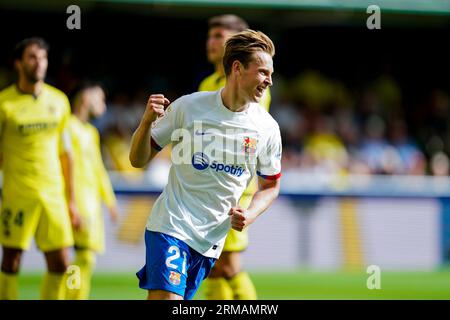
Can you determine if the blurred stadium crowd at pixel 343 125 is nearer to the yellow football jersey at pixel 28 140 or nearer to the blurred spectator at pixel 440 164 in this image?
the blurred spectator at pixel 440 164

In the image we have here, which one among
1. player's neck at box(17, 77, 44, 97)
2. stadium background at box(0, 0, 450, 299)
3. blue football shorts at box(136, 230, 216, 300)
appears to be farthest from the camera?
stadium background at box(0, 0, 450, 299)

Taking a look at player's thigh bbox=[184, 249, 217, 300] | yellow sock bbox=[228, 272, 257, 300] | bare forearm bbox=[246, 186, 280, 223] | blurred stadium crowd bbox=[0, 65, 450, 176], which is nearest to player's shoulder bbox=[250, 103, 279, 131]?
bare forearm bbox=[246, 186, 280, 223]

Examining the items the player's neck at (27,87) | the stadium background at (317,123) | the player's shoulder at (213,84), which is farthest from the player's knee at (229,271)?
the stadium background at (317,123)

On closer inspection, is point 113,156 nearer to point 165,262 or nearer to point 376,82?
point 376,82

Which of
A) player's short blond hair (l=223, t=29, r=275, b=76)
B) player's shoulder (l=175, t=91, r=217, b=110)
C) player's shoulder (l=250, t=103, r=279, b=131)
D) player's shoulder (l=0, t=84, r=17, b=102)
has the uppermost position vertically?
player's shoulder (l=0, t=84, r=17, b=102)

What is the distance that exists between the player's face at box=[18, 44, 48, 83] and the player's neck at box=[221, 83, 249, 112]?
2.77m

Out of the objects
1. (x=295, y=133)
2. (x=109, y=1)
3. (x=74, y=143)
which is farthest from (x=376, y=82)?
(x=74, y=143)

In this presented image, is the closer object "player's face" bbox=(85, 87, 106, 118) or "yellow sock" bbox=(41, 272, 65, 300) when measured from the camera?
"yellow sock" bbox=(41, 272, 65, 300)

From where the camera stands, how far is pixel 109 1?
58.2ft

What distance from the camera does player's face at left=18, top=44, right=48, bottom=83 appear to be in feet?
26.9

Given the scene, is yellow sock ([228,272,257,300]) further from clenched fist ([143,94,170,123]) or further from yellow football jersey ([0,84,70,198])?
clenched fist ([143,94,170,123])

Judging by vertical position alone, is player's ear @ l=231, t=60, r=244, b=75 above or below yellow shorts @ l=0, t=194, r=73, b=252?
above

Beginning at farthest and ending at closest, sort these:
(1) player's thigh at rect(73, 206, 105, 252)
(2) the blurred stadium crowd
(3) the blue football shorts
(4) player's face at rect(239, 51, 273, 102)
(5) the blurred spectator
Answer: (5) the blurred spectator → (2) the blurred stadium crowd → (1) player's thigh at rect(73, 206, 105, 252) → (4) player's face at rect(239, 51, 273, 102) → (3) the blue football shorts
